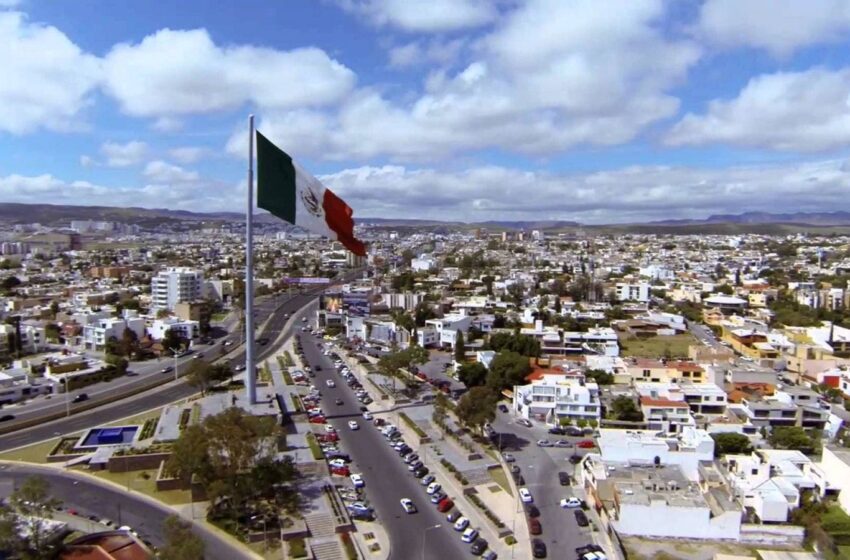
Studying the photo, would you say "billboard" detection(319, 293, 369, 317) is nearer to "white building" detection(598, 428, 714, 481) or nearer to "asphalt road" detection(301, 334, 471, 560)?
"asphalt road" detection(301, 334, 471, 560)

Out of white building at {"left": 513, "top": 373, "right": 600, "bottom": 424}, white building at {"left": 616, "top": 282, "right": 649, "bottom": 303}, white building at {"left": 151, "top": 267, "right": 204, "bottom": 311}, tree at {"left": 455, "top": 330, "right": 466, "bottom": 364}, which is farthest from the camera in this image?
white building at {"left": 616, "top": 282, "right": 649, "bottom": 303}

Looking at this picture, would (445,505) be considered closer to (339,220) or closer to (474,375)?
(339,220)

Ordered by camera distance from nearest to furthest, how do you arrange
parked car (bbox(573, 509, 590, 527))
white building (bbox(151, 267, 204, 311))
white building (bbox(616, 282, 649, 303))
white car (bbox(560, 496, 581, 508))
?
parked car (bbox(573, 509, 590, 527)) < white car (bbox(560, 496, 581, 508)) < white building (bbox(151, 267, 204, 311)) < white building (bbox(616, 282, 649, 303))

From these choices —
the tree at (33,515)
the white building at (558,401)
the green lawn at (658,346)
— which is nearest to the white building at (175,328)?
the white building at (558,401)

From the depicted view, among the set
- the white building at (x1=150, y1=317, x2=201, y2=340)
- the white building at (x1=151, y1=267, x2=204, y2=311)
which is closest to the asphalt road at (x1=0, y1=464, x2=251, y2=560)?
the white building at (x1=150, y1=317, x2=201, y2=340)

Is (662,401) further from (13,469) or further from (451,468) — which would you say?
(13,469)

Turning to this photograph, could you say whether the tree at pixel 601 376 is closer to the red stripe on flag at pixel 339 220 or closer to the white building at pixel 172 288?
the red stripe on flag at pixel 339 220

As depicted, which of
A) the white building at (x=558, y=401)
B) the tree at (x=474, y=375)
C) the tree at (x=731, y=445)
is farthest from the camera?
the tree at (x=474, y=375)
